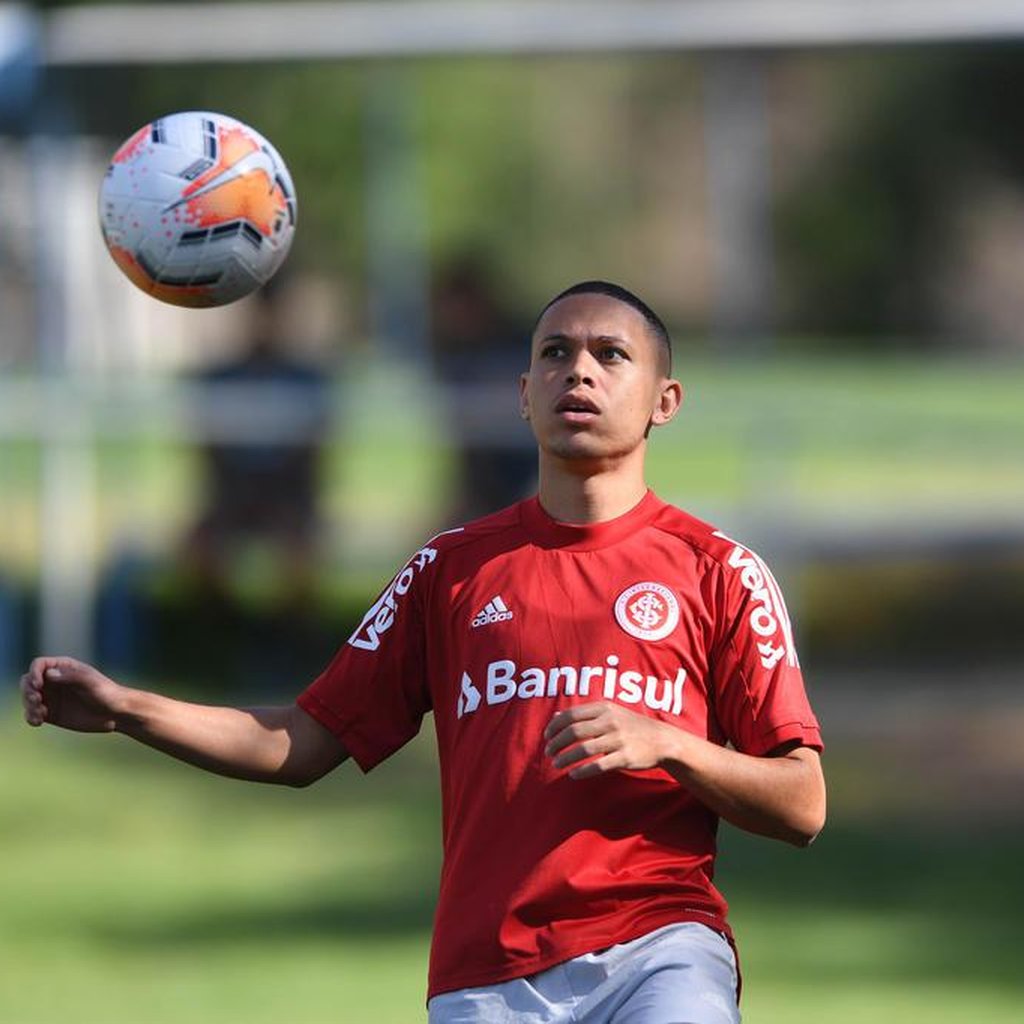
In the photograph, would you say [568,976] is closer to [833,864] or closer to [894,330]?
A: [833,864]

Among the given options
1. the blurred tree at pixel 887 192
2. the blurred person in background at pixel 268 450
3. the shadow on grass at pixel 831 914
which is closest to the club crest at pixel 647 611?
the shadow on grass at pixel 831 914

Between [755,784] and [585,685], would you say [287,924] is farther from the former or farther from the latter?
[755,784]

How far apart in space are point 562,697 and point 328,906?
18.0ft

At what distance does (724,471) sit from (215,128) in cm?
2579

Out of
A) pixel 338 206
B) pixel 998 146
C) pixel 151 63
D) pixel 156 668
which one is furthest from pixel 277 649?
pixel 338 206

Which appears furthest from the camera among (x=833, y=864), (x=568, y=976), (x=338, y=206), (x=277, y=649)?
(x=338, y=206)

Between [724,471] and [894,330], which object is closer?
[724,471]

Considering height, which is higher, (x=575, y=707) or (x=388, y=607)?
(x=388, y=607)

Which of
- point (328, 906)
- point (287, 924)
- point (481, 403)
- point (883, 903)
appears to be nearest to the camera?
point (287, 924)

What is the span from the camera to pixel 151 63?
13.8 m

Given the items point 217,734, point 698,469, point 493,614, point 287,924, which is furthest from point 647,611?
point 698,469

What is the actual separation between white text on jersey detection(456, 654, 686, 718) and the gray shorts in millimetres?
434

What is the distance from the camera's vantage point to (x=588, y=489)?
462 cm

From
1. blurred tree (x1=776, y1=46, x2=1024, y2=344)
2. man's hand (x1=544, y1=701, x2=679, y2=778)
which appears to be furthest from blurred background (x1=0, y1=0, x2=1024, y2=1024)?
blurred tree (x1=776, y1=46, x2=1024, y2=344)
